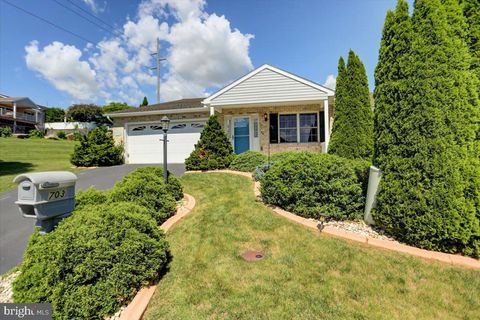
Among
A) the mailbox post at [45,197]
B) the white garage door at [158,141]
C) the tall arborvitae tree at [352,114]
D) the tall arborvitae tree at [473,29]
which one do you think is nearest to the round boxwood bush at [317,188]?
the tall arborvitae tree at [473,29]

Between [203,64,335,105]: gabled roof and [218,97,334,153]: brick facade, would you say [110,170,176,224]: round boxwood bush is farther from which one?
[218,97,334,153]: brick facade

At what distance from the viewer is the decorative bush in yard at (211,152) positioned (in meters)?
9.34

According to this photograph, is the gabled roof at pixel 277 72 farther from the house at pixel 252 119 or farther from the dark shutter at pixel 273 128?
the dark shutter at pixel 273 128

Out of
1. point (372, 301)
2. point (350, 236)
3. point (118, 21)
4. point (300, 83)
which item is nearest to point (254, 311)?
point (372, 301)

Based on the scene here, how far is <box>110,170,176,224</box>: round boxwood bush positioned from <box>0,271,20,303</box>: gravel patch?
5.71 feet

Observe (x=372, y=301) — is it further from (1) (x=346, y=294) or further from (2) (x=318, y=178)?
(2) (x=318, y=178)

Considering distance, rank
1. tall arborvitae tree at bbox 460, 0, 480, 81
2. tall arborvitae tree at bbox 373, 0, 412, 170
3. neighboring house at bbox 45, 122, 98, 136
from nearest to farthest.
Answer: tall arborvitae tree at bbox 460, 0, 480, 81 < tall arborvitae tree at bbox 373, 0, 412, 170 < neighboring house at bbox 45, 122, 98, 136

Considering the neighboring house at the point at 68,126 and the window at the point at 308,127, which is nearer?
the window at the point at 308,127

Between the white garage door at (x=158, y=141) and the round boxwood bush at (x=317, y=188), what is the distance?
866cm

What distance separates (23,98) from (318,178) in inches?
2027

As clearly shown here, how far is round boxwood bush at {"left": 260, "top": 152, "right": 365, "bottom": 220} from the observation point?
14.8ft

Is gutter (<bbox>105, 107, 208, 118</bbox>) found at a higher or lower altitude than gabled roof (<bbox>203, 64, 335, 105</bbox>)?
lower

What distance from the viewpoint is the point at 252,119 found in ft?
40.1

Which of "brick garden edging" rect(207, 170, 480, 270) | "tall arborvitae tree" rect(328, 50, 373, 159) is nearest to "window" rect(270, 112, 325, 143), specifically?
"tall arborvitae tree" rect(328, 50, 373, 159)
